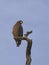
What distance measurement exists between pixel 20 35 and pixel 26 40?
38 centimetres

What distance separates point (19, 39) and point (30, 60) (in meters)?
0.87

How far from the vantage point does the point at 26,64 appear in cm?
18588

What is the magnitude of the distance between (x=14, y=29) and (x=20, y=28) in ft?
0.84

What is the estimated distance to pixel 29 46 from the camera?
186 metres

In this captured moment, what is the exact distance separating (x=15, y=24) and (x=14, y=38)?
1.74ft

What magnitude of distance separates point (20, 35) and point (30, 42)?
513 mm

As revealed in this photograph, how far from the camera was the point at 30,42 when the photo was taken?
18588cm

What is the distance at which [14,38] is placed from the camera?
186 meters

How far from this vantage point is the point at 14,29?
610 ft

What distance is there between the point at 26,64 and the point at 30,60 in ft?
0.79

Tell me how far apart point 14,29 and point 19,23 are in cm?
38

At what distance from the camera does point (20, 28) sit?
186m

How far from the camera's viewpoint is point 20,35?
186125mm

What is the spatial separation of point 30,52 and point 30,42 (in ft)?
1.27
